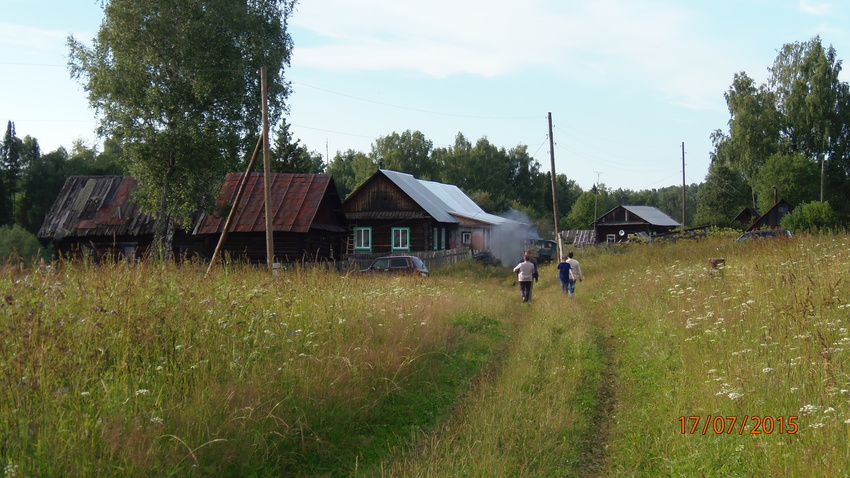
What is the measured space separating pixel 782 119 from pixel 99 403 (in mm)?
58188

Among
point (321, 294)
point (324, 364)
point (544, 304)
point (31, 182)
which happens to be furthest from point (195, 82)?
point (31, 182)

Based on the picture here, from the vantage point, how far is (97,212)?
3375 cm

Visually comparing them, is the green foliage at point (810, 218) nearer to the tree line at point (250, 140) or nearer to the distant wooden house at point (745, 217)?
the tree line at point (250, 140)

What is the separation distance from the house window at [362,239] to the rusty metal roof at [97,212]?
47.9 ft

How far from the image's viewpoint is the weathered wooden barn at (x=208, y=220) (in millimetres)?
32438

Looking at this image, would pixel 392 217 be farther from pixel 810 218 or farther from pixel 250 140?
pixel 810 218

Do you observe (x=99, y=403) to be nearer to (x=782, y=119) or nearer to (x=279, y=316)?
(x=279, y=316)

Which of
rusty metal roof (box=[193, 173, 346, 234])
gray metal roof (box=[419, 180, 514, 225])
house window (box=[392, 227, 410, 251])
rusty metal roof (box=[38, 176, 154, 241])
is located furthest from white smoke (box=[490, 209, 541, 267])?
rusty metal roof (box=[38, 176, 154, 241])

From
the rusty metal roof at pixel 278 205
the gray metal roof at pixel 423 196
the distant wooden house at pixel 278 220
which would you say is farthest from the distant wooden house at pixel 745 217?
the rusty metal roof at pixel 278 205

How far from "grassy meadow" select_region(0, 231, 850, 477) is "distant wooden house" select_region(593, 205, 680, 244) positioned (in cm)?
6798

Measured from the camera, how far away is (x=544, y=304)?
56.4ft

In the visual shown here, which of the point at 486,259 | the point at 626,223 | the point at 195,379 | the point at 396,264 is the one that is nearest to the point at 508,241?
the point at 486,259

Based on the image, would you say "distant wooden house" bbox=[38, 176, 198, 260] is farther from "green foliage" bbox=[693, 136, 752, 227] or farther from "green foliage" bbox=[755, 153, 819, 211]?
"green foliage" bbox=[693, 136, 752, 227]
